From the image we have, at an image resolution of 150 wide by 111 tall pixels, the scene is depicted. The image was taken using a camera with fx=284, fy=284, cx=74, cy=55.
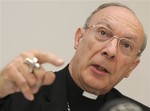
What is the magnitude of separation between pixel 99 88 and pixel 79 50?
240 mm

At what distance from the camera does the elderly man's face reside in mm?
1472

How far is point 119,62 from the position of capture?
1.56 m

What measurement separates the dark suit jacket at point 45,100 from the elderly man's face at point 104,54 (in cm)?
11

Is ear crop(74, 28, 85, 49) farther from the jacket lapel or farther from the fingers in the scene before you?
the fingers

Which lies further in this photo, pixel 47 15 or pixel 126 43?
pixel 47 15

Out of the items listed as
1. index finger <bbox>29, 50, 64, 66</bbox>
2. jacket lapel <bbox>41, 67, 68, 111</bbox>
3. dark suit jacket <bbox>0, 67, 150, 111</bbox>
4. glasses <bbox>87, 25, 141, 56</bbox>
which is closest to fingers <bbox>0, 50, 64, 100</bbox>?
index finger <bbox>29, 50, 64, 66</bbox>

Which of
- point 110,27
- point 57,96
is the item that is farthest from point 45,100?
point 110,27

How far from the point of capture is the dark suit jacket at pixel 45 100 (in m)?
1.32

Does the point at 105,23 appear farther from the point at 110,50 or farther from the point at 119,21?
the point at 110,50

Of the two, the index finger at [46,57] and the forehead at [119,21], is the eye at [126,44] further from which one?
the index finger at [46,57]

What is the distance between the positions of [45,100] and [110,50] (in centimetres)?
42

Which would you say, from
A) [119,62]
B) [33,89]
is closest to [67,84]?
[119,62]

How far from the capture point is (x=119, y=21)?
5.15 ft

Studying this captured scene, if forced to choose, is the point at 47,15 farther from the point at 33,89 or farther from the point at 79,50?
the point at 33,89
